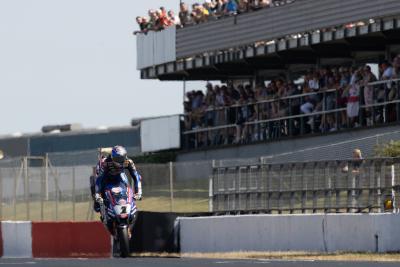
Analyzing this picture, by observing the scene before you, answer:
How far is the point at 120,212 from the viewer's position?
92.0 ft

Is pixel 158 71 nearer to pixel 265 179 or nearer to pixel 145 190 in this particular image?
pixel 145 190

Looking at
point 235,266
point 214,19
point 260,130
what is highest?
point 214,19

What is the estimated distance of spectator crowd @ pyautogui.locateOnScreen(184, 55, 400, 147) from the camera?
126 ft

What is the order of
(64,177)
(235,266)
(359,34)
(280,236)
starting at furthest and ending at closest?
(359,34) < (64,177) < (280,236) < (235,266)

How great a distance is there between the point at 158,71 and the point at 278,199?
23192 mm

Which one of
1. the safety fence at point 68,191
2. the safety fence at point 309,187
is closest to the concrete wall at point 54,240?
the safety fence at point 68,191

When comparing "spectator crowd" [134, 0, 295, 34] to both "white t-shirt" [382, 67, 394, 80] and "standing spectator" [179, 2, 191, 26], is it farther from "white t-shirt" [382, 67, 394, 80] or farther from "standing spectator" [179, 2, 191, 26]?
"white t-shirt" [382, 67, 394, 80]

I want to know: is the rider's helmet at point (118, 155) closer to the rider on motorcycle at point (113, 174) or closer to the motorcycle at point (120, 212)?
the rider on motorcycle at point (113, 174)

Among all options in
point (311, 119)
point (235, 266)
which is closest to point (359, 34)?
point (311, 119)

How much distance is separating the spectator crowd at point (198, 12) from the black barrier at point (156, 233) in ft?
43.7

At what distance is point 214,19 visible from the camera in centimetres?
4862

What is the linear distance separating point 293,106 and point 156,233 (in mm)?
10398

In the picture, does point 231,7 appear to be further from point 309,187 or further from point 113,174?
point 113,174

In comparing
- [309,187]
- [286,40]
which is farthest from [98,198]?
[286,40]
